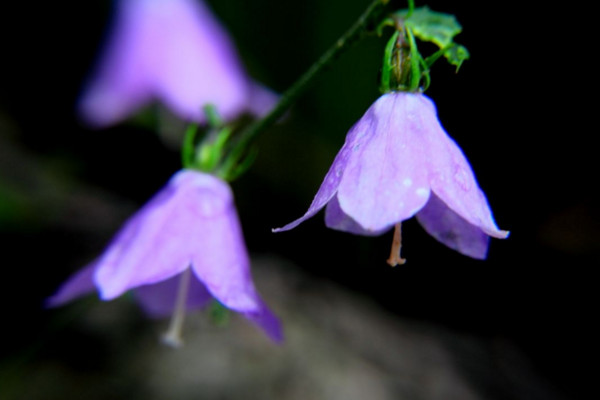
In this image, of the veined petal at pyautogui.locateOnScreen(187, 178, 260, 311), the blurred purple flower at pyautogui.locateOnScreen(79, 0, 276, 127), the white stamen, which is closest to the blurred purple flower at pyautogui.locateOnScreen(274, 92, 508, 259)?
the veined petal at pyautogui.locateOnScreen(187, 178, 260, 311)

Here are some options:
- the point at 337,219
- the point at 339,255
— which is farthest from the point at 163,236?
the point at 339,255

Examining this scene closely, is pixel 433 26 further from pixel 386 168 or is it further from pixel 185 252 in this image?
pixel 185 252

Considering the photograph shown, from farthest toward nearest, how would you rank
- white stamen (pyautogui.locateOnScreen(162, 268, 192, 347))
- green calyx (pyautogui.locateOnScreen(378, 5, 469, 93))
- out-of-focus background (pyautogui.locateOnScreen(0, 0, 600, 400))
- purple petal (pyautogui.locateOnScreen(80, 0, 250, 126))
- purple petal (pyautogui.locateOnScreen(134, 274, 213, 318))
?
1. out-of-focus background (pyautogui.locateOnScreen(0, 0, 600, 400))
2. purple petal (pyautogui.locateOnScreen(80, 0, 250, 126))
3. purple petal (pyautogui.locateOnScreen(134, 274, 213, 318))
4. white stamen (pyautogui.locateOnScreen(162, 268, 192, 347))
5. green calyx (pyautogui.locateOnScreen(378, 5, 469, 93))

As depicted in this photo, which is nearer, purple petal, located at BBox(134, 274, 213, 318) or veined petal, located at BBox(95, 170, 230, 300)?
veined petal, located at BBox(95, 170, 230, 300)

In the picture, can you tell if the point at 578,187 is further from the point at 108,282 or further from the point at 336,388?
the point at 108,282

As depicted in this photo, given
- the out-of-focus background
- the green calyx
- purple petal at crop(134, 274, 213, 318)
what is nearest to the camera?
the green calyx

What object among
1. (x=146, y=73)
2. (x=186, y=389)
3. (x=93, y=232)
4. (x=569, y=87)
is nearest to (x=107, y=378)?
(x=186, y=389)

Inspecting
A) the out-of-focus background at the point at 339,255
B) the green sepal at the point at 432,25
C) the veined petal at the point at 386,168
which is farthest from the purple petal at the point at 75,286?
the out-of-focus background at the point at 339,255

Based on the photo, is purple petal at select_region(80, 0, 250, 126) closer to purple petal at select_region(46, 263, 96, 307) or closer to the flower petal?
purple petal at select_region(46, 263, 96, 307)
